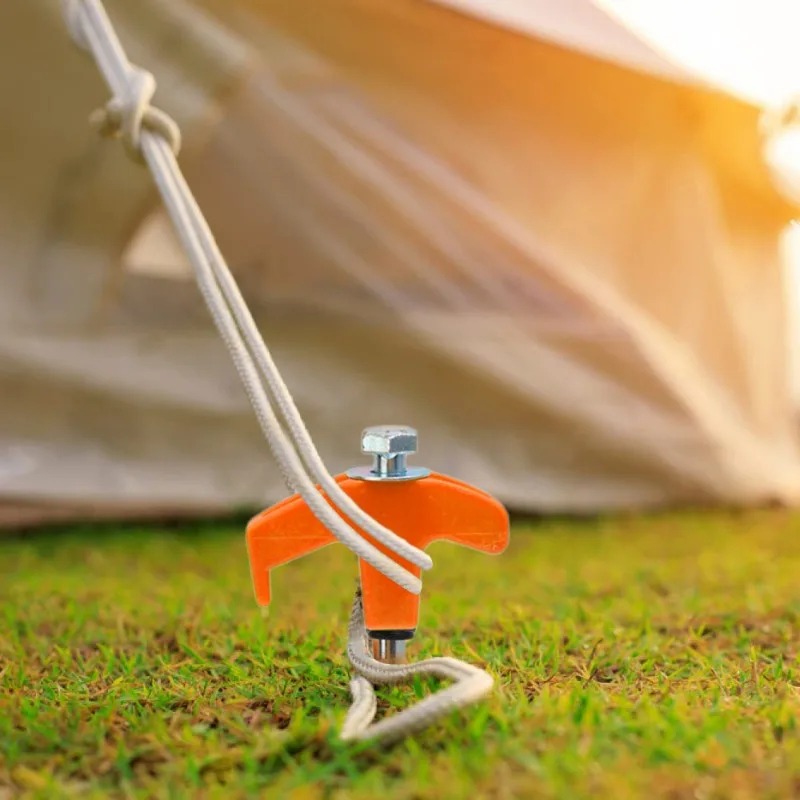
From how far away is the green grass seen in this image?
1.53ft

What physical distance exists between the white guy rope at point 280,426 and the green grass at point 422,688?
0.07 feet

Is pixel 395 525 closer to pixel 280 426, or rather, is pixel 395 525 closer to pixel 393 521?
pixel 393 521

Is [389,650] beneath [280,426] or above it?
beneath

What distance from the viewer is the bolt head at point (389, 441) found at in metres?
0.56

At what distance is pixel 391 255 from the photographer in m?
1.38

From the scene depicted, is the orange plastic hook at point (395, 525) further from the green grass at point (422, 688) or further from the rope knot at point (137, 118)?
the rope knot at point (137, 118)

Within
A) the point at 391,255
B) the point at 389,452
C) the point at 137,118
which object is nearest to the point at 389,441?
the point at 389,452

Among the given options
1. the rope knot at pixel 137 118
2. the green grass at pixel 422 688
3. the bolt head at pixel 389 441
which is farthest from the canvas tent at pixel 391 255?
the bolt head at pixel 389 441

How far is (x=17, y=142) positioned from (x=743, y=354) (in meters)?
1.36

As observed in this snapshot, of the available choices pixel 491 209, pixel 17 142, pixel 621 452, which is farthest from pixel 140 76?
pixel 621 452

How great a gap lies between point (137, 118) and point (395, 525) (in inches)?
17.3

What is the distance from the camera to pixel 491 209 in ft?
4.46

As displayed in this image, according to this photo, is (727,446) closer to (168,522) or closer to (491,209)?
(491,209)

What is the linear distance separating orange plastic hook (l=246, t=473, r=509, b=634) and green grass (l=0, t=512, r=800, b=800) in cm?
7
